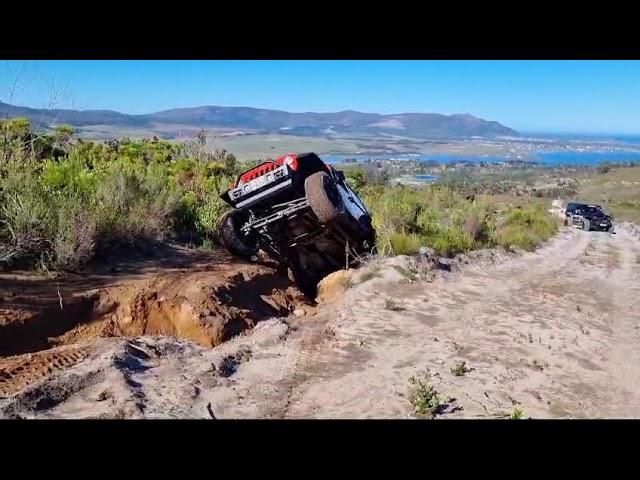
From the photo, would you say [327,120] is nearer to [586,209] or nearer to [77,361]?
[586,209]

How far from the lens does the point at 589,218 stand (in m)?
26.8

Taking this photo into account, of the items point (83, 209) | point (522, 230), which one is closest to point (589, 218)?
point (522, 230)

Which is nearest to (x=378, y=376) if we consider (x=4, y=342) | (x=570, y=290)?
(x=4, y=342)

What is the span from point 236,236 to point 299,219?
1.16m

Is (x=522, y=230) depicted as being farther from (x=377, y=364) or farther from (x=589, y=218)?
(x=377, y=364)

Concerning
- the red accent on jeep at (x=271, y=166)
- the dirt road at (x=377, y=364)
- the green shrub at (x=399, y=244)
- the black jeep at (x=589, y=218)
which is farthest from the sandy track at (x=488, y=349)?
the black jeep at (x=589, y=218)

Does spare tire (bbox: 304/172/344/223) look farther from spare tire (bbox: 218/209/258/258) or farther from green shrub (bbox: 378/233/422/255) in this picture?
green shrub (bbox: 378/233/422/255)

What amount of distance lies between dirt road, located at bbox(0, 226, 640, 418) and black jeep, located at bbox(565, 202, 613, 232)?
62.0 feet

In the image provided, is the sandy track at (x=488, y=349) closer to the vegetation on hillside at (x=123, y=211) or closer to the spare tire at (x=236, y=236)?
the spare tire at (x=236, y=236)

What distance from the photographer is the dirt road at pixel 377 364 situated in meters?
4.59
